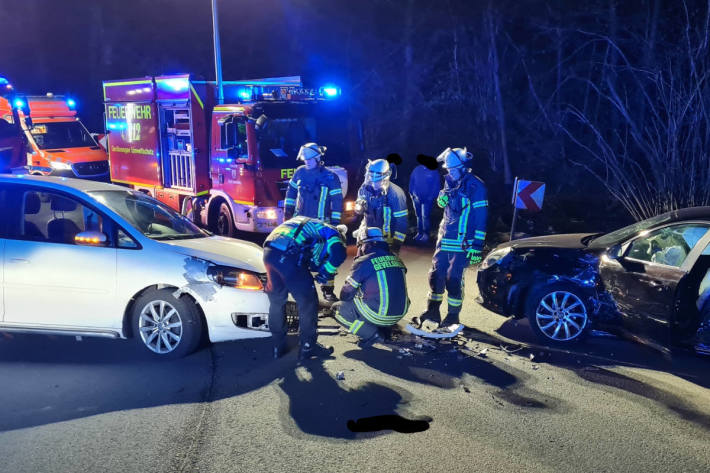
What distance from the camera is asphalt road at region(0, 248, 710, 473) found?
3707 mm

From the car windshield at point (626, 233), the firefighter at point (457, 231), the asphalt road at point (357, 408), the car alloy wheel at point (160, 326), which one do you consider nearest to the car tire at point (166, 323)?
the car alloy wheel at point (160, 326)

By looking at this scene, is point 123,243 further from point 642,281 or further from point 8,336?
point 642,281

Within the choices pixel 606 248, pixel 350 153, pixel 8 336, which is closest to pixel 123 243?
pixel 8 336

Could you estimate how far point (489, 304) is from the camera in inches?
255

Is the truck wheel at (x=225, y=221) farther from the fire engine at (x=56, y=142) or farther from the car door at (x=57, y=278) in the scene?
the fire engine at (x=56, y=142)

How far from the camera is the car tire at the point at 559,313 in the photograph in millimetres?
5887

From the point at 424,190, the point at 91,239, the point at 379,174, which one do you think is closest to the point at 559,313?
the point at 379,174

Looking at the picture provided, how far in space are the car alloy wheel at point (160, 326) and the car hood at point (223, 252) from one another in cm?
52

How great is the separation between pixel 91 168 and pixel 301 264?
13045mm

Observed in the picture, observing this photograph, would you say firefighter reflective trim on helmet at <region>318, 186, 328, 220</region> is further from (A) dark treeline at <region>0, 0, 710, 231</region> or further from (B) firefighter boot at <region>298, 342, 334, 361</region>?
(A) dark treeline at <region>0, 0, 710, 231</region>

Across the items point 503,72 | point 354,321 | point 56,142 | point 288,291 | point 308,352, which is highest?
point 503,72

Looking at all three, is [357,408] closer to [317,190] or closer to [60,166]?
[317,190]

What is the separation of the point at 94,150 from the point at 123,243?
41.6 ft

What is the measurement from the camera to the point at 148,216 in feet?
19.5
